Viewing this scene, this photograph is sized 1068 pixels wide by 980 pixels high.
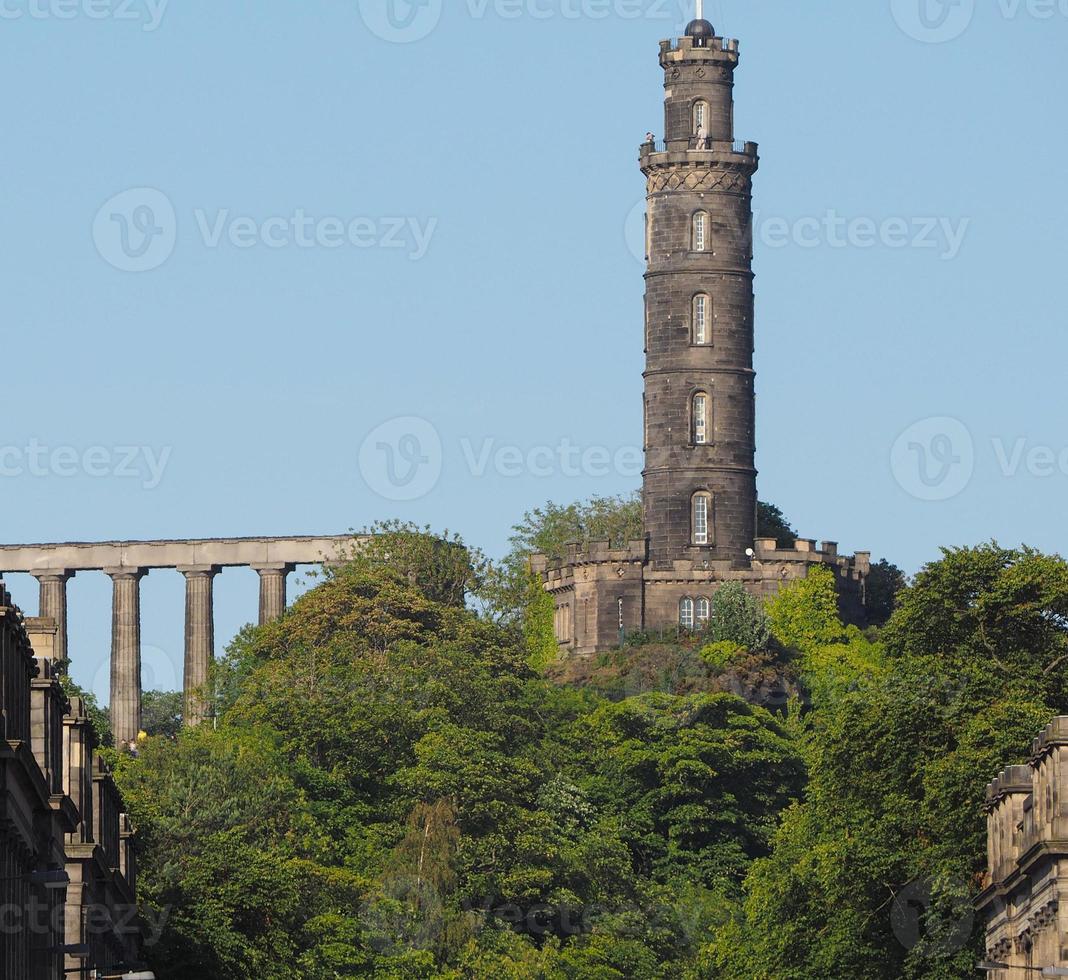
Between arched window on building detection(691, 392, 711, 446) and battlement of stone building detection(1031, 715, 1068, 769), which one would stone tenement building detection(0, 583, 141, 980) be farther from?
arched window on building detection(691, 392, 711, 446)

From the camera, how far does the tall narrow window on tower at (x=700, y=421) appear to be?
194 m

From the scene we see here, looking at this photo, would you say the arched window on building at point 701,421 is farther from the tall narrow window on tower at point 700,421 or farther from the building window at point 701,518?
the building window at point 701,518

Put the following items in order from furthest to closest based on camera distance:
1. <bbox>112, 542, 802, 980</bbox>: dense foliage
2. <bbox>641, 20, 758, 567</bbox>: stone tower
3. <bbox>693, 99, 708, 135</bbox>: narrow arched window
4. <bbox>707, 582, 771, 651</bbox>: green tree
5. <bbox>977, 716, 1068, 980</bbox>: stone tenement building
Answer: <bbox>693, 99, 708, 135</bbox>: narrow arched window < <bbox>641, 20, 758, 567</bbox>: stone tower < <bbox>707, 582, 771, 651</bbox>: green tree < <bbox>112, 542, 802, 980</bbox>: dense foliage < <bbox>977, 716, 1068, 980</bbox>: stone tenement building

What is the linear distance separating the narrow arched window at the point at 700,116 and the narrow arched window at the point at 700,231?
15.0 feet

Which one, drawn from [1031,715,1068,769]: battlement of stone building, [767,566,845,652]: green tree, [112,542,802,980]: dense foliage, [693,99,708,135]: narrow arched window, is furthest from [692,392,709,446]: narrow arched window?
A: [1031,715,1068,769]: battlement of stone building

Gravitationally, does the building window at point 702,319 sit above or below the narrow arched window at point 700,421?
above

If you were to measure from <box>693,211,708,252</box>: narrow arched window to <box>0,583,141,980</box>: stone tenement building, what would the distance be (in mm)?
98051

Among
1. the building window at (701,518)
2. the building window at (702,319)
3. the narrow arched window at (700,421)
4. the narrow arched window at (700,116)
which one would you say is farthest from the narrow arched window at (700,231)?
the building window at (701,518)

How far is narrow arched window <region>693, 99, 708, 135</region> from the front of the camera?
197 metres

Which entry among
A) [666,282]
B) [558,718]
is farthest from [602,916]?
[666,282]

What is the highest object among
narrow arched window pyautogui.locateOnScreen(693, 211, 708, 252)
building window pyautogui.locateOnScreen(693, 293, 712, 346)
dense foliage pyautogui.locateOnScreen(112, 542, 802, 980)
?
narrow arched window pyautogui.locateOnScreen(693, 211, 708, 252)

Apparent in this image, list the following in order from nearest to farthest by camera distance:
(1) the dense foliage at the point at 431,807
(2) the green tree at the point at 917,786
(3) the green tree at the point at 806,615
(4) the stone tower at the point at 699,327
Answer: (2) the green tree at the point at 917,786 < (1) the dense foliage at the point at 431,807 < (3) the green tree at the point at 806,615 < (4) the stone tower at the point at 699,327

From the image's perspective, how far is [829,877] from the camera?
102812 mm

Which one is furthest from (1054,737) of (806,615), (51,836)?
(806,615)
